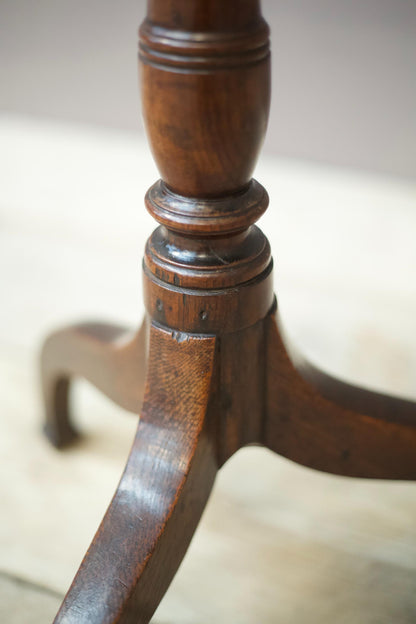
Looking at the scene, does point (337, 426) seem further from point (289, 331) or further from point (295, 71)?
point (295, 71)

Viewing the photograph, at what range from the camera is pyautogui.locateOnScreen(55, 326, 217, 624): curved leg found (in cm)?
48

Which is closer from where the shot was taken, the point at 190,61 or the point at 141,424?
the point at 190,61

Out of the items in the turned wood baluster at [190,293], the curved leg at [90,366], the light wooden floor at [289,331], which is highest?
the turned wood baluster at [190,293]

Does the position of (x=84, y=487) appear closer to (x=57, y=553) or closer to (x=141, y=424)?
(x=57, y=553)

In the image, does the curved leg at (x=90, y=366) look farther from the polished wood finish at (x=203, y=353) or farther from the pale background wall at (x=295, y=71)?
the pale background wall at (x=295, y=71)

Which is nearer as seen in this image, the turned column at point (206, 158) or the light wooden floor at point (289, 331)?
the turned column at point (206, 158)

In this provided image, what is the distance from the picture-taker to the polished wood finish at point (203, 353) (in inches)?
17.0

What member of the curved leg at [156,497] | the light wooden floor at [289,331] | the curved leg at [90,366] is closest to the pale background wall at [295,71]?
the light wooden floor at [289,331]

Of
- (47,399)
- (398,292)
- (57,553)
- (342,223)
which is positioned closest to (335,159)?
(342,223)

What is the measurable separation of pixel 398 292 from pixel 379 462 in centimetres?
48

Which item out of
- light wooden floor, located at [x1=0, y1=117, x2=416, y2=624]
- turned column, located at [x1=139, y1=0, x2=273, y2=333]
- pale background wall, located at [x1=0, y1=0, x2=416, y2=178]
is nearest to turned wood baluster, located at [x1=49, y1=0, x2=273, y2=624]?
turned column, located at [x1=139, y1=0, x2=273, y2=333]

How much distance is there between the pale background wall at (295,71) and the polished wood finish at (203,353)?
0.84 meters

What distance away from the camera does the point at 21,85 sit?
5.19ft

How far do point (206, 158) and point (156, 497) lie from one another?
23 cm
